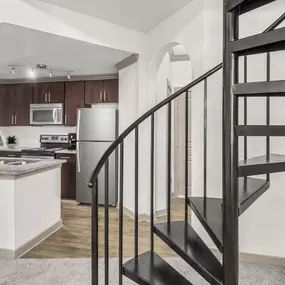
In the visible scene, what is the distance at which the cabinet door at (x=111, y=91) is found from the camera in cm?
535

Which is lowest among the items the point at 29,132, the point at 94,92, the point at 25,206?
the point at 25,206

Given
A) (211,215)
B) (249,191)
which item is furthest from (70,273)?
(249,191)

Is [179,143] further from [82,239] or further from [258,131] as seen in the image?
[258,131]

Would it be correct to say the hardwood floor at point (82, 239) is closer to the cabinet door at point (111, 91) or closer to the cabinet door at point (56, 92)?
the cabinet door at point (111, 91)

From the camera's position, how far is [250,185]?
2.20 m

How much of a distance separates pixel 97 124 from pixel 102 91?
80 centimetres

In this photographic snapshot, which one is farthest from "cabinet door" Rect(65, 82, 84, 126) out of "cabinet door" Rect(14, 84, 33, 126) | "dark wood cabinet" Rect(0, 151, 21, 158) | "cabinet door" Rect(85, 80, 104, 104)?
"dark wood cabinet" Rect(0, 151, 21, 158)

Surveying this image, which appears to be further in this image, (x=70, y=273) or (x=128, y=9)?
(x=128, y=9)

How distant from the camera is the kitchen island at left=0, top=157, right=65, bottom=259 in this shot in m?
3.00

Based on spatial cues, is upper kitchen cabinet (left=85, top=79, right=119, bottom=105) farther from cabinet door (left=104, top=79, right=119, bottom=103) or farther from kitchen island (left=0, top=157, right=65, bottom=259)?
kitchen island (left=0, top=157, right=65, bottom=259)

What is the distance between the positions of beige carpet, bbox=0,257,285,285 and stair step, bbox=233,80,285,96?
5.97 feet

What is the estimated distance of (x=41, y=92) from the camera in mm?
5828

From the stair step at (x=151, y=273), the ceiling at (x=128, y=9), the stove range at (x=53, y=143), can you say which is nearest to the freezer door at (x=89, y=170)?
the stove range at (x=53, y=143)

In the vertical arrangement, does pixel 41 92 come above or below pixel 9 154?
above
